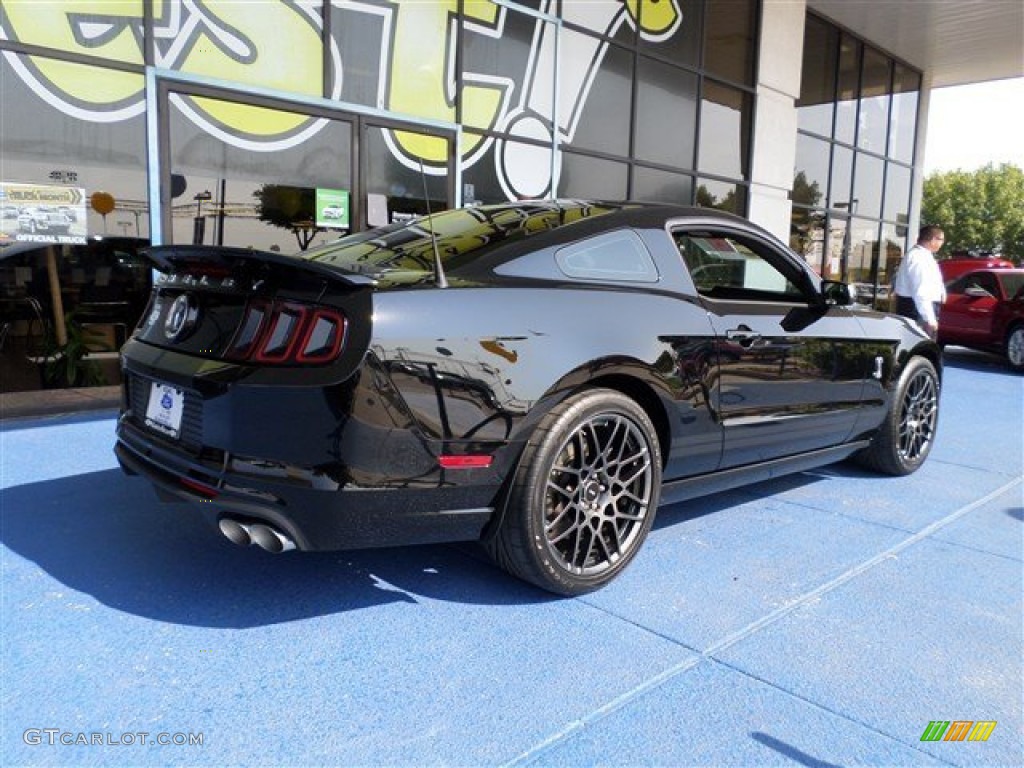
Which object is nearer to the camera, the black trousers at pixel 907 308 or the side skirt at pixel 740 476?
the side skirt at pixel 740 476

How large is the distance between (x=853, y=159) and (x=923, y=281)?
28.0 ft

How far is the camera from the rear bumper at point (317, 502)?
2.40m

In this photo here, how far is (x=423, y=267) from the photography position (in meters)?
2.76

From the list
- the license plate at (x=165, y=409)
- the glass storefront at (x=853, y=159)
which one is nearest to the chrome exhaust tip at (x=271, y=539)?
the license plate at (x=165, y=409)

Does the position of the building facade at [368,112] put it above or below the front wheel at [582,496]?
above

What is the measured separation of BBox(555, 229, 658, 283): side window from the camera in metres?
3.00

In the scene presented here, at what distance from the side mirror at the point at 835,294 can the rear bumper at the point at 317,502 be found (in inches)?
88.3

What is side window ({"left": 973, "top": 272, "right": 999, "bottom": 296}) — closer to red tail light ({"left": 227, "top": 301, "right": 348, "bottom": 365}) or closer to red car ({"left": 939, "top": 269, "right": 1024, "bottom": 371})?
red car ({"left": 939, "top": 269, "right": 1024, "bottom": 371})

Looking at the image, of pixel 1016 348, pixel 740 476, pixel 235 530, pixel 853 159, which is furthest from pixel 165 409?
pixel 853 159

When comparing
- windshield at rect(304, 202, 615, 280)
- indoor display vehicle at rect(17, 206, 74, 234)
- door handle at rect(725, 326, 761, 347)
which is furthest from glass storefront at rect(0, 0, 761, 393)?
door handle at rect(725, 326, 761, 347)

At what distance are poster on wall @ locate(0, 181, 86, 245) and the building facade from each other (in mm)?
11

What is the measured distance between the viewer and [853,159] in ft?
50.5

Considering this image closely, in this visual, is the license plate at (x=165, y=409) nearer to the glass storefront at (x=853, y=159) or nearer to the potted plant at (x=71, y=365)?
the potted plant at (x=71, y=365)

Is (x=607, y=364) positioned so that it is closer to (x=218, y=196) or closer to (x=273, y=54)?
(x=218, y=196)
